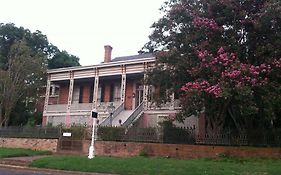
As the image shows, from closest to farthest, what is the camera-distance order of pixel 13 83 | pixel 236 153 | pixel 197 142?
pixel 236 153, pixel 197 142, pixel 13 83

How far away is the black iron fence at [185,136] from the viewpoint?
20.4m

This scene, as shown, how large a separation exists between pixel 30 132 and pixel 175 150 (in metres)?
12.7

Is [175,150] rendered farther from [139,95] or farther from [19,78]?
[19,78]

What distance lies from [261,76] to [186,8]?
5.56 metres

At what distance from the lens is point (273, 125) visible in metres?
23.0

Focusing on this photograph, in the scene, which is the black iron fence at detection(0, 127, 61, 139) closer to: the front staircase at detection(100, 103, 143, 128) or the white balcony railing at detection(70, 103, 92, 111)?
the front staircase at detection(100, 103, 143, 128)

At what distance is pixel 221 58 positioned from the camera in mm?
17859

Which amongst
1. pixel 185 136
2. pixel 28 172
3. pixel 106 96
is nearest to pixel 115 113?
pixel 106 96

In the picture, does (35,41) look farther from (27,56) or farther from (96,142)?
(96,142)

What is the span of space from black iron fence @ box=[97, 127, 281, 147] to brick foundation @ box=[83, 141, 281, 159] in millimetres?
542

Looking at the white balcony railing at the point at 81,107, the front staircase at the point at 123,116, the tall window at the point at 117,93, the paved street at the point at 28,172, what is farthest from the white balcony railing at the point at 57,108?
the paved street at the point at 28,172

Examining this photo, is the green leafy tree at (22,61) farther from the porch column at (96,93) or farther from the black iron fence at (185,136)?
the black iron fence at (185,136)

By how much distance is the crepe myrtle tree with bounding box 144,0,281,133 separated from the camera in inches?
681

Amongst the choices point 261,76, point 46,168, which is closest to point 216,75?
point 261,76
